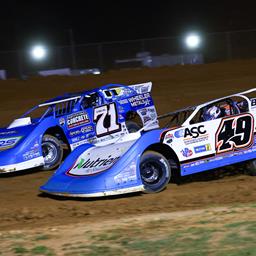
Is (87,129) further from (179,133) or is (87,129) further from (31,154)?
(179,133)

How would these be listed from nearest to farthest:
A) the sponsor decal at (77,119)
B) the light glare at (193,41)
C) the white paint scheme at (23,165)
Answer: the white paint scheme at (23,165) < the sponsor decal at (77,119) < the light glare at (193,41)

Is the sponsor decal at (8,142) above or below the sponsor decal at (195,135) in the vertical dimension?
above

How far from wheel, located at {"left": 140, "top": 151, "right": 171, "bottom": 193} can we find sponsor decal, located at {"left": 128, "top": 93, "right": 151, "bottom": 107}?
4.78 m

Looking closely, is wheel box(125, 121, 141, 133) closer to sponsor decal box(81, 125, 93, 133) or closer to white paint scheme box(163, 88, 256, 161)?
sponsor decal box(81, 125, 93, 133)

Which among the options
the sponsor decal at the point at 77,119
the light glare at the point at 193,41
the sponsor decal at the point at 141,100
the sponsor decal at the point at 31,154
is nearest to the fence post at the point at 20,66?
the light glare at the point at 193,41

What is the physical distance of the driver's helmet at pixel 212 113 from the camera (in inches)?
404

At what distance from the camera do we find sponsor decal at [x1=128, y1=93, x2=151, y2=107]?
47.4ft

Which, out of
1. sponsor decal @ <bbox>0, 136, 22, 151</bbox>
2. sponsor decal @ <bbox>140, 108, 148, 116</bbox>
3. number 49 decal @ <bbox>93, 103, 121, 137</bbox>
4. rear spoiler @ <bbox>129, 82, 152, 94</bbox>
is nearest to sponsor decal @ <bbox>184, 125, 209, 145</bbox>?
→ number 49 decal @ <bbox>93, 103, 121, 137</bbox>

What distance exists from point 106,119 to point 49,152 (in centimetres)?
140

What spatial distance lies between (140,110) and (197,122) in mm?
4547

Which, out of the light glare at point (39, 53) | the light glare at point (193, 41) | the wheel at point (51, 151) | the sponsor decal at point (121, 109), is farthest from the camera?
the light glare at point (193, 41)

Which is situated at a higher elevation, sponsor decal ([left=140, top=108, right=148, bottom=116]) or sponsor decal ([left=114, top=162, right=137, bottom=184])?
sponsor decal ([left=140, top=108, right=148, bottom=116])

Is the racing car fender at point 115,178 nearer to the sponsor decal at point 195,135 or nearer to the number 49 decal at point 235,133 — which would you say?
the sponsor decal at point 195,135

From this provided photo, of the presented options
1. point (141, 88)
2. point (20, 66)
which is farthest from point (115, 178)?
point (20, 66)
